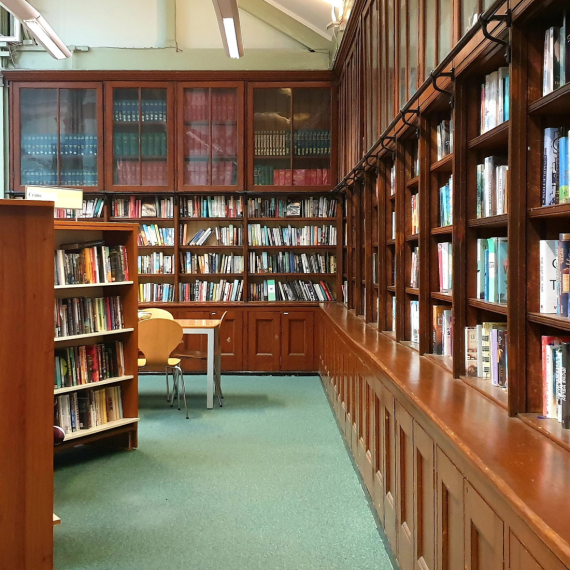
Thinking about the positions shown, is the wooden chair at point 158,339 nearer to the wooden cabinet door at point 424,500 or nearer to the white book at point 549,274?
the wooden cabinet door at point 424,500

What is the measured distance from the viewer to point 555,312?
1671 mm

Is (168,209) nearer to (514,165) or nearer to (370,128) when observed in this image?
(370,128)

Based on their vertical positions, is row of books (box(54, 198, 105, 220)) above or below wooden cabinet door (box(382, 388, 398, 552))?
above

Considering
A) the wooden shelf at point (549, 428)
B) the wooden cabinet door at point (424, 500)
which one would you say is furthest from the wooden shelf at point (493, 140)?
the wooden cabinet door at point (424, 500)

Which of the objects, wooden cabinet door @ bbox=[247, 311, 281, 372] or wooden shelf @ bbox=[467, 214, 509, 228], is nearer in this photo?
wooden shelf @ bbox=[467, 214, 509, 228]

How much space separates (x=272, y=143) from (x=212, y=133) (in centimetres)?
70

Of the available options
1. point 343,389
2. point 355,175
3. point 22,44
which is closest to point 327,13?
point 355,175

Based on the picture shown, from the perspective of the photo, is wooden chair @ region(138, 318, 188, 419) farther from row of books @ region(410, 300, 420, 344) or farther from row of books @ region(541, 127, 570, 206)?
row of books @ region(541, 127, 570, 206)

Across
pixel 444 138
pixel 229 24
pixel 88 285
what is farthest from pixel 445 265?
pixel 229 24

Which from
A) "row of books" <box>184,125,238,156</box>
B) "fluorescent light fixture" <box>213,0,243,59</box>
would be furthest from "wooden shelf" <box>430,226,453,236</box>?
"row of books" <box>184,125,238,156</box>

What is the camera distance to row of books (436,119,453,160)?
2.67 meters

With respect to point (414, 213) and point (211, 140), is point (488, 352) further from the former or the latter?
point (211, 140)

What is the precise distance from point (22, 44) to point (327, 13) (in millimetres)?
3696

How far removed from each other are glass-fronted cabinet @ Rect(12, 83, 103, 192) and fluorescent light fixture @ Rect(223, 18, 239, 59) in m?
2.08
